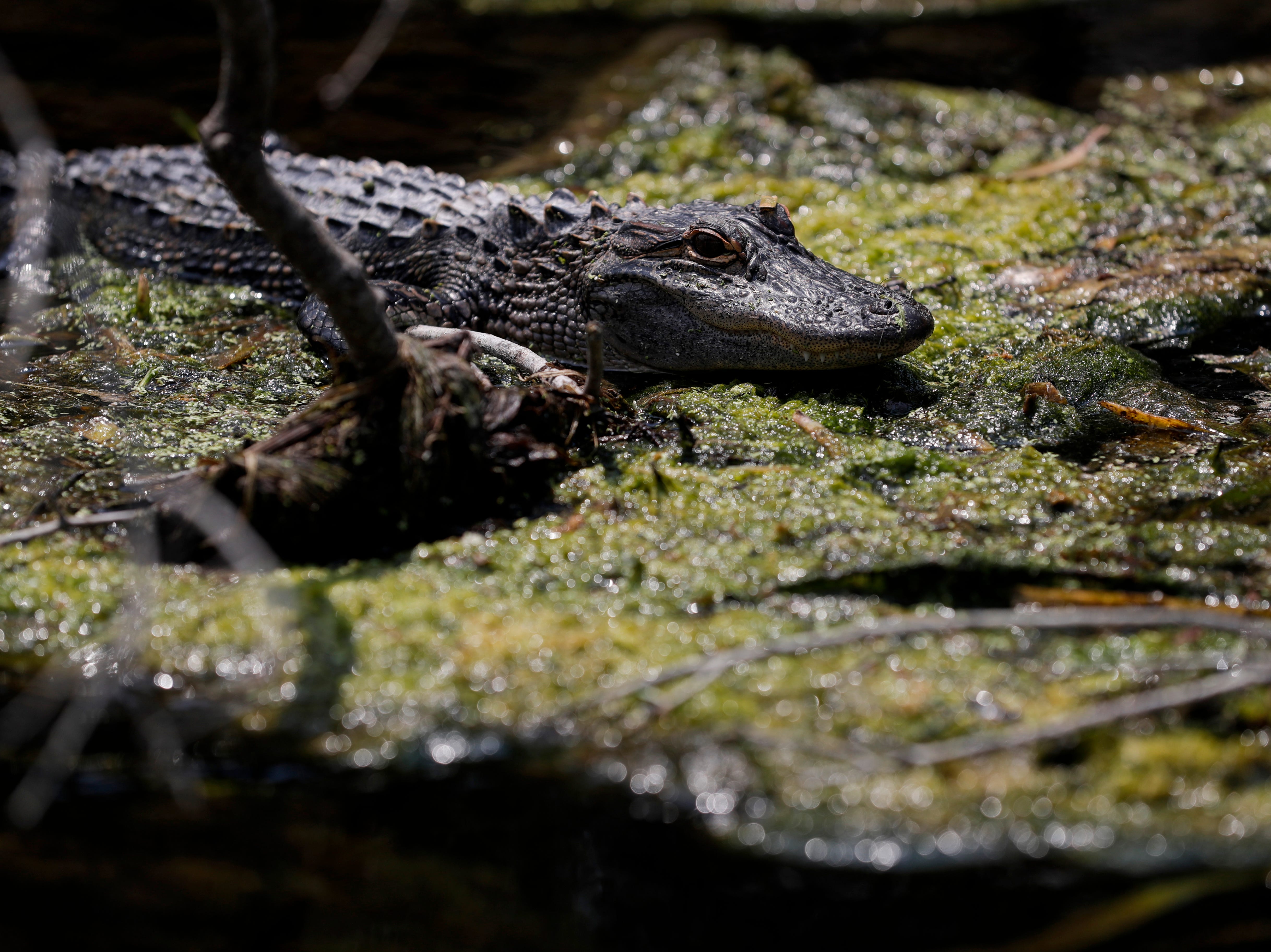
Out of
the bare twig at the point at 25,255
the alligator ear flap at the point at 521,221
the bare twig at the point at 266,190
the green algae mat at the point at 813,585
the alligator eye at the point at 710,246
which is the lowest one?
the bare twig at the point at 25,255

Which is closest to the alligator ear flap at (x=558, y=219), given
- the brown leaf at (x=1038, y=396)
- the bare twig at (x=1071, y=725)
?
the brown leaf at (x=1038, y=396)

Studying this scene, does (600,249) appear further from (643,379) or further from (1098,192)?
(1098,192)

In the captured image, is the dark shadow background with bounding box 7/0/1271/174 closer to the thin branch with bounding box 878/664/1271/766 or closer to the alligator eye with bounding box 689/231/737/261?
the alligator eye with bounding box 689/231/737/261

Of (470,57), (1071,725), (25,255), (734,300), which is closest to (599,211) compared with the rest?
(734,300)

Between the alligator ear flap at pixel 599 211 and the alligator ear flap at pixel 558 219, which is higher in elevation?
the alligator ear flap at pixel 599 211

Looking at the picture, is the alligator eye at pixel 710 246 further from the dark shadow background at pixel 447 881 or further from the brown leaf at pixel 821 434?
the dark shadow background at pixel 447 881

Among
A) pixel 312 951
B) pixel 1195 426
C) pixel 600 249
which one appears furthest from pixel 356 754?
pixel 1195 426

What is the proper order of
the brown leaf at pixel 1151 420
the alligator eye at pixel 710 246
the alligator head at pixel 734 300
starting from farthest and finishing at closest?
the alligator eye at pixel 710 246, the alligator head at pixel 734 300, the brown leaf at pixel 1151 420
